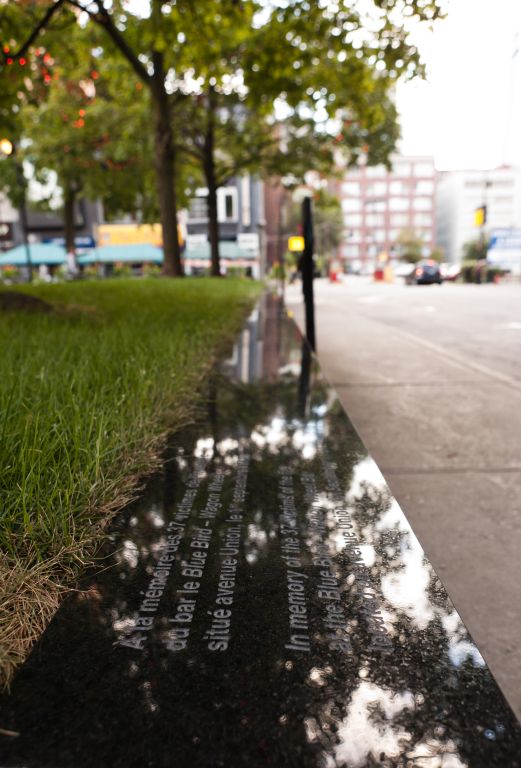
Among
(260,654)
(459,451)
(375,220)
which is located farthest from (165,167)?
(375,220)

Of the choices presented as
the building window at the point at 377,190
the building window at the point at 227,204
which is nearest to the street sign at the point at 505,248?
the building window at the point at 227,204

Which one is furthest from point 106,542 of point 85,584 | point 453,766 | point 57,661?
point 453,766

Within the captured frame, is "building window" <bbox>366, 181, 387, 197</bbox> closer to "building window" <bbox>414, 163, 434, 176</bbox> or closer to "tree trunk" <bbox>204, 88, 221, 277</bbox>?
"building window" <bbox>414, 163, 434, 176</bbox>

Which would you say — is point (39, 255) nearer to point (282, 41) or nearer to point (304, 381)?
point (282, 41)

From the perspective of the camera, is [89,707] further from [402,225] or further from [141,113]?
[402,225]

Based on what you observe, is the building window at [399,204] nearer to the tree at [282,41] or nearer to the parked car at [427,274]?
the parked car at [427,274]

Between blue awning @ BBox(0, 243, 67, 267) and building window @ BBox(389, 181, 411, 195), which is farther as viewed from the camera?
building window @ BBox(389, 181, 411, 195)

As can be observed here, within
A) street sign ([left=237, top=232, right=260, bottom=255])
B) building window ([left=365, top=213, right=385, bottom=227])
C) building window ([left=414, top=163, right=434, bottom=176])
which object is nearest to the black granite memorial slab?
street sign ([left=237, top=232, right=260, bottom=255])

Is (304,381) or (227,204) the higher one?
(227,204)

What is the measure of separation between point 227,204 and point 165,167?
3710 centimetres

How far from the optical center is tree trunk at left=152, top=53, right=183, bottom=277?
14555 millimetres

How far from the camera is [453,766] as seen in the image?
0.81 m

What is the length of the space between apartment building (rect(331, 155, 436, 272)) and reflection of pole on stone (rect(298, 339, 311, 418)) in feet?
470

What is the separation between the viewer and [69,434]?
223cm
